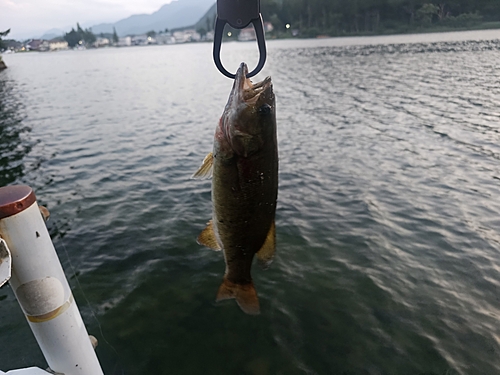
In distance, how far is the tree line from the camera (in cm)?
8050

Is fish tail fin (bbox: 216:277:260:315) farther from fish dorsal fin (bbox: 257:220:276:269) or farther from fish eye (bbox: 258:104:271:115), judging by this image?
fish eye (bbox: 258:104:271:115)

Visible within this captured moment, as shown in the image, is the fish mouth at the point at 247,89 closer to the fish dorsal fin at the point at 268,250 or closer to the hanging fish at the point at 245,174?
the hanging fish at the point at 245,174

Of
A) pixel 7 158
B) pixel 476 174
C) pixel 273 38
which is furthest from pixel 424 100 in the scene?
pixel 273 38

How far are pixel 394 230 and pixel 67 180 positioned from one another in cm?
1152

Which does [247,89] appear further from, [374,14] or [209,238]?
[374,14]

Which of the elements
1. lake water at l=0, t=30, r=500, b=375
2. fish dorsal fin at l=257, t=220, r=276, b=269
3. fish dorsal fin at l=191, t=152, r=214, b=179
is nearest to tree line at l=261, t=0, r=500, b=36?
lake water at l=0, t=30, r=500, b=375

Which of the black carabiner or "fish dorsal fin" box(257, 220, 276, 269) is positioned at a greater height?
the black carabiner

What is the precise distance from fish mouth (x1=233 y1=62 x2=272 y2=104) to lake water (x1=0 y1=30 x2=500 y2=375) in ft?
15.8

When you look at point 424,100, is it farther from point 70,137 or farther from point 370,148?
point 70,137

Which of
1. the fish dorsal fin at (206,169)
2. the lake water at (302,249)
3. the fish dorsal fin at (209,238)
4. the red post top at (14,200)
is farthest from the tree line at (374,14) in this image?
the red post top at (14,200)

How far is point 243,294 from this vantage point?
Result: 322 cm

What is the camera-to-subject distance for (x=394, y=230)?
925cm

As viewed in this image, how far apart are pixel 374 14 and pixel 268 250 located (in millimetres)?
124120

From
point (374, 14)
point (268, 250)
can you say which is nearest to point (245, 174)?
point (268, 250)
